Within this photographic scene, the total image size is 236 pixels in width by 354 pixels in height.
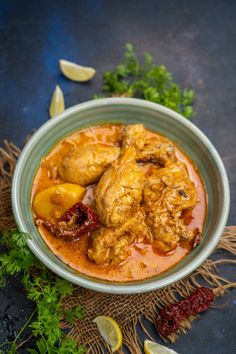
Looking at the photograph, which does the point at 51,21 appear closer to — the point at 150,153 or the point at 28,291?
the point at 150,153

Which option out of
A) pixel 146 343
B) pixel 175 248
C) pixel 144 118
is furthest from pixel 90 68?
pixel 146 343

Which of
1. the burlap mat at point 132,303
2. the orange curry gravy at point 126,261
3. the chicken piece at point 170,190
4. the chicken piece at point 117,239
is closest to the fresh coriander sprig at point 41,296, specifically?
the burlap mat at point 132,303

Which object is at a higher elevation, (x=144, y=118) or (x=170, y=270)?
(x=144, y=118)

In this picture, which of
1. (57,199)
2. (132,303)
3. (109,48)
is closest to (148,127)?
(57,199)

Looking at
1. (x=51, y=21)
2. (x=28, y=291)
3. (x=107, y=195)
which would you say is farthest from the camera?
(x=51, y=21)

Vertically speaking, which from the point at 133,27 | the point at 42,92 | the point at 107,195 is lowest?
the point at 107,195

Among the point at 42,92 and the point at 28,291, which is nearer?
the point at 28,291

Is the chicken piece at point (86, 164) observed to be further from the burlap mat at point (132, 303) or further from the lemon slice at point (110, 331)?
the lemon slice at point (110, 331)

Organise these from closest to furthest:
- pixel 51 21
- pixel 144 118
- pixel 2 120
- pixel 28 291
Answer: pixel 28 291
pixel 144 118
pixel 2 120
pixel 51 21
